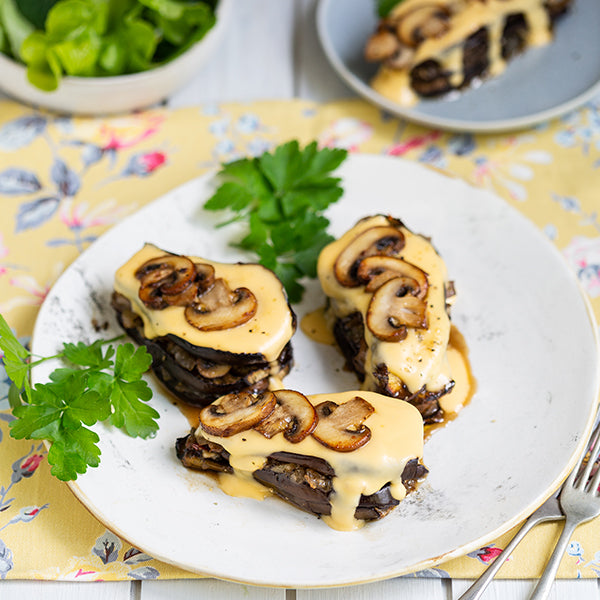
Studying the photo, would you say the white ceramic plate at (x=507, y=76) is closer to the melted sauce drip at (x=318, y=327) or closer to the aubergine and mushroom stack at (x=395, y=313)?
the aubergine and mushroom stack at (x=395, y=313)

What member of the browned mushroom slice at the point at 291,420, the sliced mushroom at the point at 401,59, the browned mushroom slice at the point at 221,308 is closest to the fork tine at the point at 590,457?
the browned mushroom slice at the point at 291,420

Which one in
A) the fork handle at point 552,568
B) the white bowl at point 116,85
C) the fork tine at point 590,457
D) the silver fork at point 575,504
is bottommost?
the fork handle at point 552,568

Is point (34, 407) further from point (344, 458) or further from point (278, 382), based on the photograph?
point (344, 458)

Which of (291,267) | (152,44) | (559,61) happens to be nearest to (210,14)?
(152,44)

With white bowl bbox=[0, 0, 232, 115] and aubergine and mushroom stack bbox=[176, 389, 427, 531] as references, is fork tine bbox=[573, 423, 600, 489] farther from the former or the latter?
white bowl bbox=[0, 0, 232, 115]

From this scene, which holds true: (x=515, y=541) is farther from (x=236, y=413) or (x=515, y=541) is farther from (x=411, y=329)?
(x=236, y=413)

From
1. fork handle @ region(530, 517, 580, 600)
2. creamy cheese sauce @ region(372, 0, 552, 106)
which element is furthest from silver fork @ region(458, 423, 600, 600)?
creamy cheese sauce @ region(372, 0, 552, 106)
